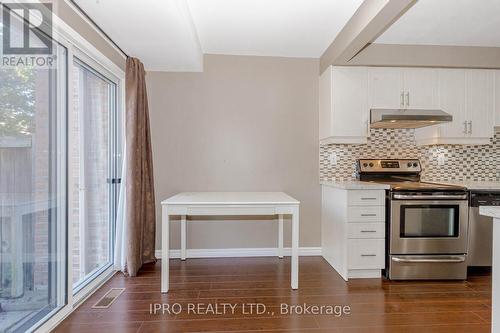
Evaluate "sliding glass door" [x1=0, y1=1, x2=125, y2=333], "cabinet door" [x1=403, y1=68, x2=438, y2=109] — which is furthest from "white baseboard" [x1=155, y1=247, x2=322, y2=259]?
"cabinet door" [x1=403, y1=68, x2=438, y2=109]

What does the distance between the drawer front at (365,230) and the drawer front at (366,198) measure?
201mm

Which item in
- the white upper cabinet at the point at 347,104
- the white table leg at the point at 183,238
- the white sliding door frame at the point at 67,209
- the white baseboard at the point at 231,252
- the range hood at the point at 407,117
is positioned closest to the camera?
the white sliding door frame at the point at 67,209

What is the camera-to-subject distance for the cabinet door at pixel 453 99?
3.29 meters

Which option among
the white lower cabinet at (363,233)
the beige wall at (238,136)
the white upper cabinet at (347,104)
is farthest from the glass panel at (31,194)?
the white upper cabinet at (347,104)

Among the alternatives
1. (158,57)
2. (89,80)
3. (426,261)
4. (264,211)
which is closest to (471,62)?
(426,261)

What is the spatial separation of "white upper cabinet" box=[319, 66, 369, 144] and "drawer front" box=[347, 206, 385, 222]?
793 millimetres

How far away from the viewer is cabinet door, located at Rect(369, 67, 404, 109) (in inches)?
128

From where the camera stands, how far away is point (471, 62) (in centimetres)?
322

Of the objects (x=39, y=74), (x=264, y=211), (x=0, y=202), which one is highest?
(x=39, y=74)

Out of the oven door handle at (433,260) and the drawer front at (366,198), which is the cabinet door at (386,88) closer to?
the drawer front at (366,198)

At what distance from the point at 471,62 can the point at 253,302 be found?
3327 mm

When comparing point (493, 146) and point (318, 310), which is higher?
point (493, 146)

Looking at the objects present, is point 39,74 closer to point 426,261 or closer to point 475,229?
point 426,261

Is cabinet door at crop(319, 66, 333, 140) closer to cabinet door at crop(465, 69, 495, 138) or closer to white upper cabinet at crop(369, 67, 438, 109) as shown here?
white upper cabinet at crop(369, 67, 438, 109)
